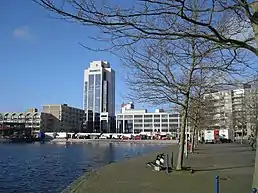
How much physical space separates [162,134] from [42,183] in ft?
490

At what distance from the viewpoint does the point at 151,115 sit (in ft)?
607

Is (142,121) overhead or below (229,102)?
below

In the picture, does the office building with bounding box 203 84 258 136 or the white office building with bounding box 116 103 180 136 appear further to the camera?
the white office building with bounding box 116 103 180 136

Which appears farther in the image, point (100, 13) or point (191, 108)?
point (191, 108)

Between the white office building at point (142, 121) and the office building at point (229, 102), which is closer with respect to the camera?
the office building at point (229, 102)

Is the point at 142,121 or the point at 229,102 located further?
the point at 142,121

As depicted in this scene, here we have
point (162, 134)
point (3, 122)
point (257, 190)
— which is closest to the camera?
point (257, 190)

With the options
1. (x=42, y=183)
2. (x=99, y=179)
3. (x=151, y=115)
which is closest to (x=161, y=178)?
(x=99, y=179)

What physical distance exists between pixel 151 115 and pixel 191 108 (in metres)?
150

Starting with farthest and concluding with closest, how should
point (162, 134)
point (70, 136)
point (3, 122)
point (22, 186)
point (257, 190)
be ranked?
1. point (3, 122)
2. point (70, 136)
3. point (162, 134)
4. point (22, 186)
5. point (257, 190)

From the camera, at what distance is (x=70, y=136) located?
599ft

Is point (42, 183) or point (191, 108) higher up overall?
point (191, 108)

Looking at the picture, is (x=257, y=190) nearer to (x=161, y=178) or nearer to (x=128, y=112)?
(x=161, y=178)

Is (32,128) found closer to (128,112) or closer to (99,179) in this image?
(128,112)
